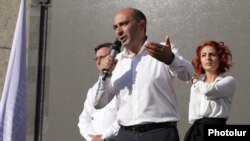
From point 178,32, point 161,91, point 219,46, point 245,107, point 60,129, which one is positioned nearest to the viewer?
point 161,91

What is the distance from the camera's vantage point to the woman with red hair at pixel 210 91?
3852mm

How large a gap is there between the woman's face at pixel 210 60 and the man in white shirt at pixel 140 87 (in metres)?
0.65

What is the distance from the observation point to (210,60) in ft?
13.1

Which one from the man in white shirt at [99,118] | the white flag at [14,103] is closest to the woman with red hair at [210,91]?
the man in white shirt at [99,118]

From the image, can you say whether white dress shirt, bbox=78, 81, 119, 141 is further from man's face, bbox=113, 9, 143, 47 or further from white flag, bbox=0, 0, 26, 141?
man's face, bbox=113, 9, 143, 47

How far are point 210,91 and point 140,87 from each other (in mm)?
659

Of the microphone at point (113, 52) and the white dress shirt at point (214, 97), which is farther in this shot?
the white dress shirt at point (214, 97)

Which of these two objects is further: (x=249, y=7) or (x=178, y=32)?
(x=178, y=32)

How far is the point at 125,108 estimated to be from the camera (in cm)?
341

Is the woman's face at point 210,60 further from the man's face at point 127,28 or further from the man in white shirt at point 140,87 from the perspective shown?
the man's face at point 127,28

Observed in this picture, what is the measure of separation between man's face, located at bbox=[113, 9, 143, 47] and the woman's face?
76cm

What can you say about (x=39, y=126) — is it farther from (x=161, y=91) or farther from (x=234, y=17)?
(x=161, y=91)

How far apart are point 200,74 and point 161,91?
83 centimetres

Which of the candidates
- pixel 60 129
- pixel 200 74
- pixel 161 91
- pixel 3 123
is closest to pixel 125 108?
pixel 161 91
